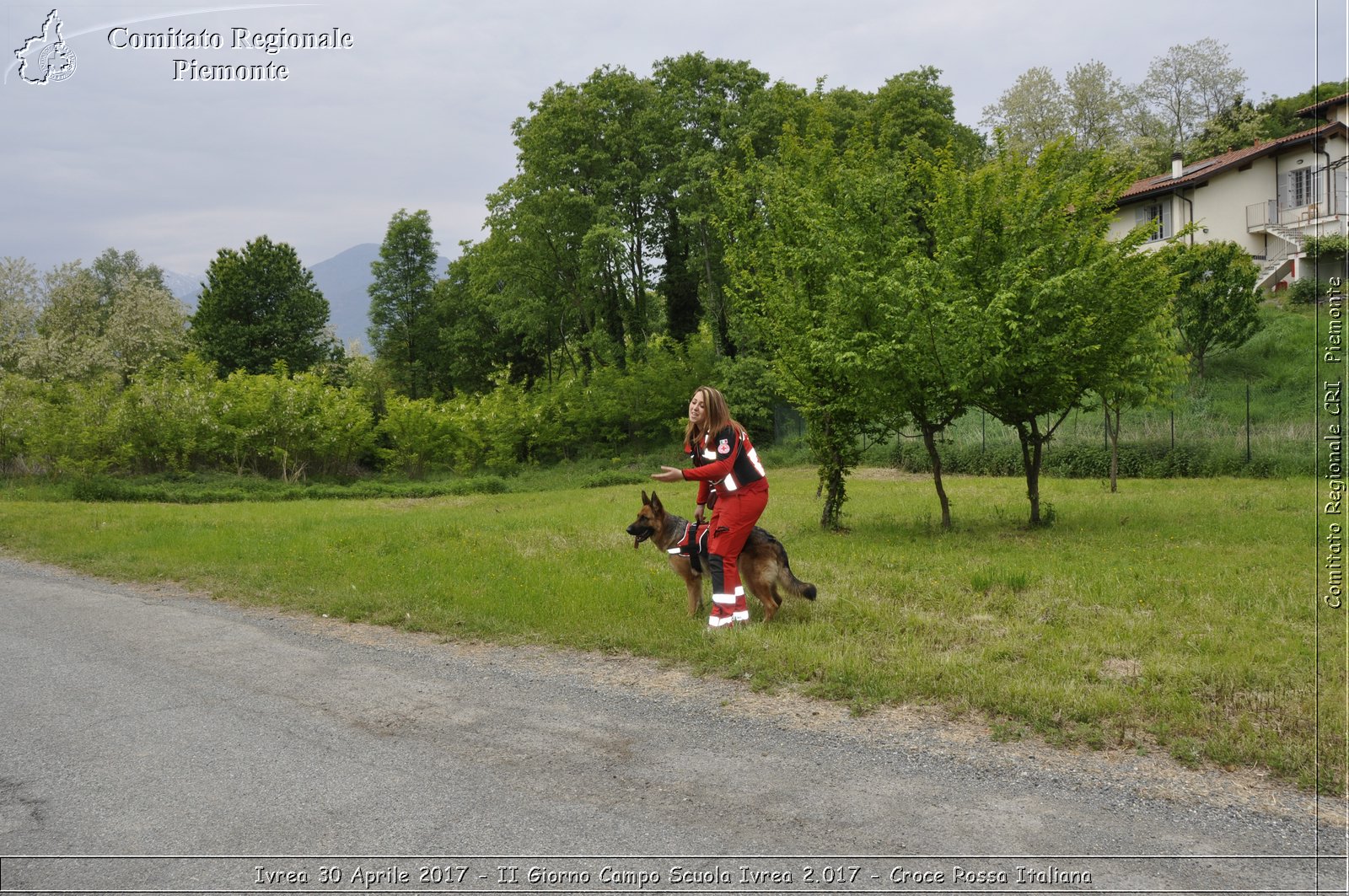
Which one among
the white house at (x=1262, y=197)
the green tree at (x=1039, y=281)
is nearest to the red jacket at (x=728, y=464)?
the green tree at (x=1039, y=281)

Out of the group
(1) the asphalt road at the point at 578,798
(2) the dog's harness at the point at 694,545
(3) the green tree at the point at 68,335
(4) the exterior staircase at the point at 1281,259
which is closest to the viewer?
(1) the asphalt road at the point at 578,798

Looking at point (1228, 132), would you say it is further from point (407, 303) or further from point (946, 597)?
point (946, 597)

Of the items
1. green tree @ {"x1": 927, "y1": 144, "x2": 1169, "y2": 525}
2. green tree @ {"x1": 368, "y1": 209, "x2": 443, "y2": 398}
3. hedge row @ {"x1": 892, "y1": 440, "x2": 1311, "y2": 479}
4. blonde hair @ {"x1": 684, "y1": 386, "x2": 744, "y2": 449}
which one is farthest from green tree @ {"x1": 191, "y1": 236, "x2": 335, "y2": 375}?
blonde hair @ {"x1": 684, "y1": 386, "x2": 744, "y2": 449}

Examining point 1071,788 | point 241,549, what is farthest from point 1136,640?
point 241,549

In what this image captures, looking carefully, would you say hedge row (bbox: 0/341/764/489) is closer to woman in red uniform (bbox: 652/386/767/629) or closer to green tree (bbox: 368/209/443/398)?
green tree (bbox: 368/209/443/398)

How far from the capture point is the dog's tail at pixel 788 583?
310 inches

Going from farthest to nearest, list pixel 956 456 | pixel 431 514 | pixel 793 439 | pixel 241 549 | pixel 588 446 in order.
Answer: pixel 588 446 → pixel 793 439 → pixel 956 456 → pixel 431 514 → pixel 241 549

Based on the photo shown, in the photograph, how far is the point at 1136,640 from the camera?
721cm

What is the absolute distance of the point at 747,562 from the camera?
8234mm

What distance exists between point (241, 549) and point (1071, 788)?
534 inches

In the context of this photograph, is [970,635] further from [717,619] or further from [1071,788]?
[1071,788]

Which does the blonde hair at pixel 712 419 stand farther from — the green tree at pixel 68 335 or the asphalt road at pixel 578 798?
the green tree at pixel 68 335

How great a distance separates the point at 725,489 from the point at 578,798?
3737 mm

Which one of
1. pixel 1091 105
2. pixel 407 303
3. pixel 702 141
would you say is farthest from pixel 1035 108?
pixel 407 303
